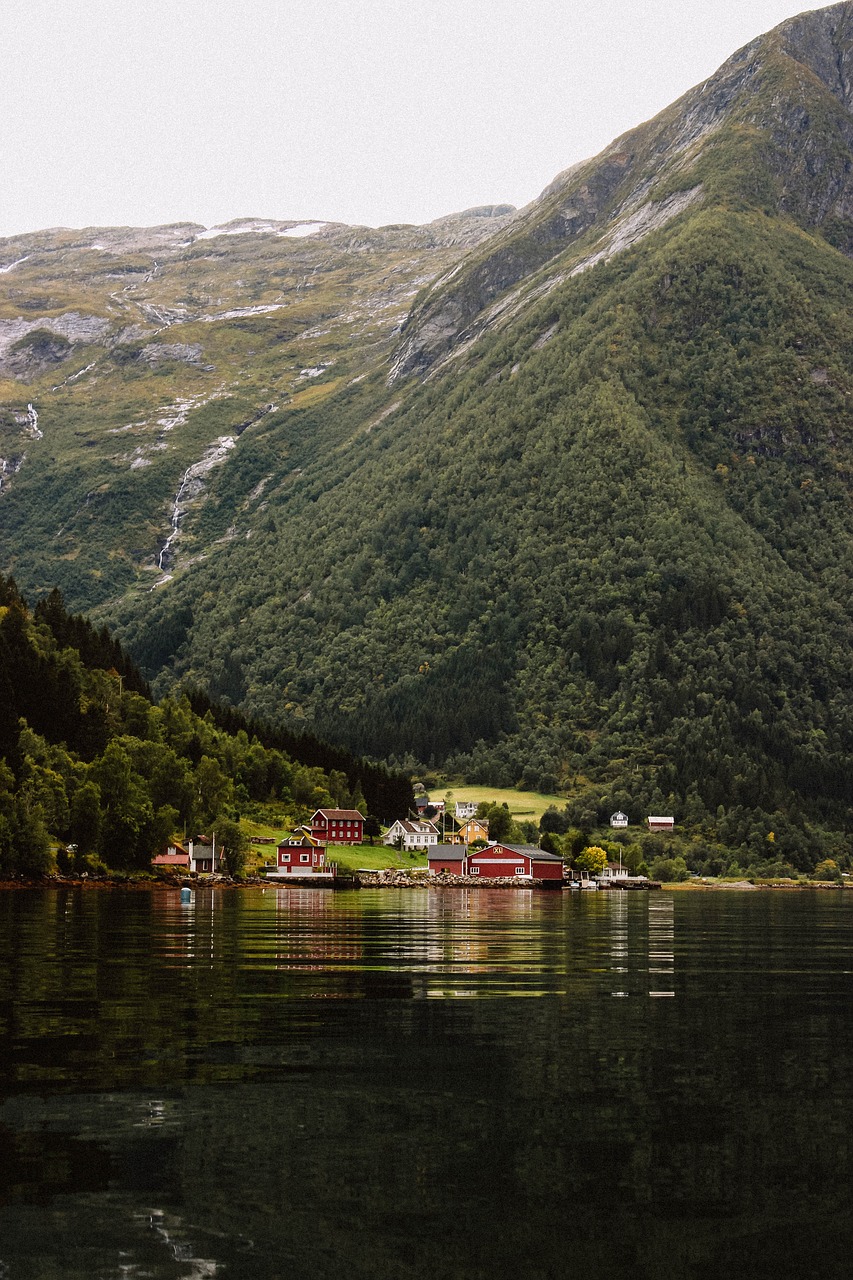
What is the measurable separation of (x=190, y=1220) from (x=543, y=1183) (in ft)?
13.3

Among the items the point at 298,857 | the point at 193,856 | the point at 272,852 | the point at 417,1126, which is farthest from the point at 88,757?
the point at 417,1126

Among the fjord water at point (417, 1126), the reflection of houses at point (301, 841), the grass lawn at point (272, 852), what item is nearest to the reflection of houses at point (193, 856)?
the grass lawn at point (272, 852)

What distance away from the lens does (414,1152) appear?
17844 mm

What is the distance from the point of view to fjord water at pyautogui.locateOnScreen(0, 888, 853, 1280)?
14.5 metres

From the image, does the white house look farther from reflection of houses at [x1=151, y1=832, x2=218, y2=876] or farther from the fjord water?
the fjord water

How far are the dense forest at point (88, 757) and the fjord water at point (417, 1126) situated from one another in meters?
77.9

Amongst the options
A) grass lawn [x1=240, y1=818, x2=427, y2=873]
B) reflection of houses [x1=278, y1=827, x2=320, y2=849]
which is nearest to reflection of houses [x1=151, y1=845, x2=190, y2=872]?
grass lawn [x1=240, y1=818, x2=427, y2=873]

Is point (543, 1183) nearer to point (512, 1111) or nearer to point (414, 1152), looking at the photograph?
point (414, 1152)

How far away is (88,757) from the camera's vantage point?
140625 mm

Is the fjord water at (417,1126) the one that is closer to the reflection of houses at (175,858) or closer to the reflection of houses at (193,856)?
the reflection of houses at (175,858)

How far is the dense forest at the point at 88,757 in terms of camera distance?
115375 mm

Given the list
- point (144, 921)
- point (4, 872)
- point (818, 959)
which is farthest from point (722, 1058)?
point (4, 872)

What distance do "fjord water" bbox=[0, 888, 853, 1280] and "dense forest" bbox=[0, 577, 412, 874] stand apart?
256 ft

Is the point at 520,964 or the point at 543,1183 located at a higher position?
the point at 543,1183
